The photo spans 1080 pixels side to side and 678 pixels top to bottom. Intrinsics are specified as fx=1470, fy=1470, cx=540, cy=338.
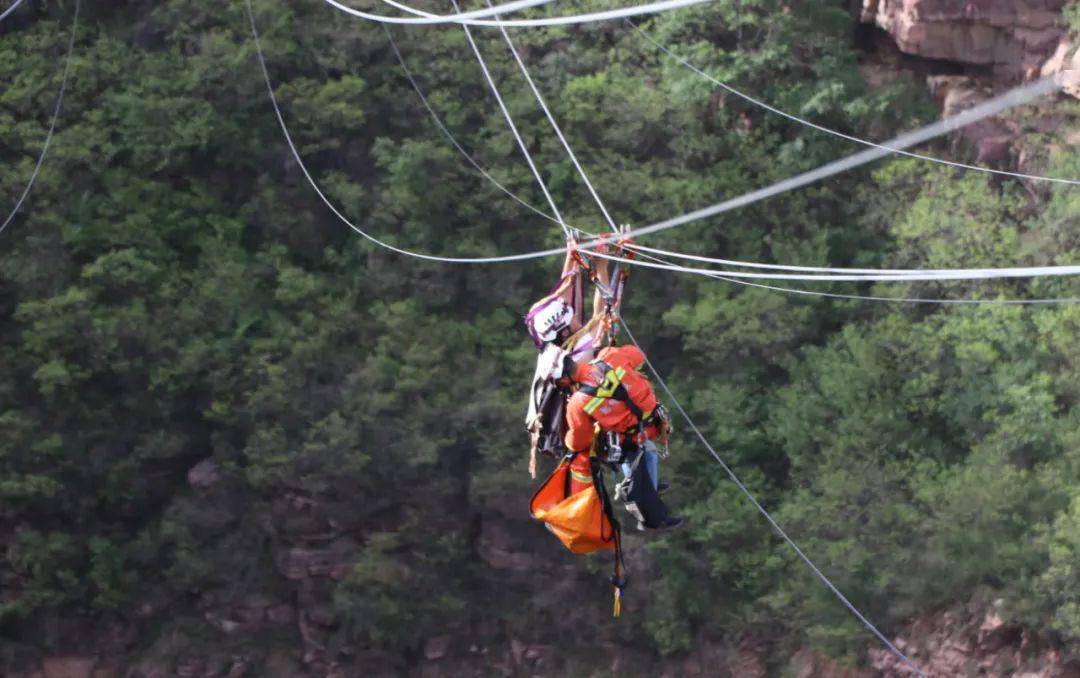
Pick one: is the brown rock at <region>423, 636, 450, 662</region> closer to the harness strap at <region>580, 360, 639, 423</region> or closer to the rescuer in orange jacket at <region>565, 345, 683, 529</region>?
the rescuer in orange jacket at <region>565, 345, 683, 529</region>

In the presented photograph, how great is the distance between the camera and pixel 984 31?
13.5 metres

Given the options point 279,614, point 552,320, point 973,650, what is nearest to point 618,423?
point 552,320

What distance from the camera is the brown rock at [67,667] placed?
46.6 ft

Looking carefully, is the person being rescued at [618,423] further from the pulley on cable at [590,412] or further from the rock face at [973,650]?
the rock face at [973,650]

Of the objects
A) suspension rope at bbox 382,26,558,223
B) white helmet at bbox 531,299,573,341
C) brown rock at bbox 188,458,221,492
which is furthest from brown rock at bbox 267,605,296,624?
white helmet at bbox 531,299,573,341

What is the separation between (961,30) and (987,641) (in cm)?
562

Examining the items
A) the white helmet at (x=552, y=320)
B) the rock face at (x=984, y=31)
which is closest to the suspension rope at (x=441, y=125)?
the rock face at (x=984, y=31)

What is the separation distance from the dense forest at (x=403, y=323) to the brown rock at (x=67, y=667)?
0.24 ft

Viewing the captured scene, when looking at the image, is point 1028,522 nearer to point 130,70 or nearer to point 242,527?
point 242,527

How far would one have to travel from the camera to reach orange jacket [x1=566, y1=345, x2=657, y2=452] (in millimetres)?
6098

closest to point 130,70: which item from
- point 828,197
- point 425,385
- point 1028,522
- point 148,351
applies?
point 148,351

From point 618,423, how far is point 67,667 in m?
9.84

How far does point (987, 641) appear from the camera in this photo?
38.7 feet

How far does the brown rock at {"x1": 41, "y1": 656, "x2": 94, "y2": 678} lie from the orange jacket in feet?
31.5
